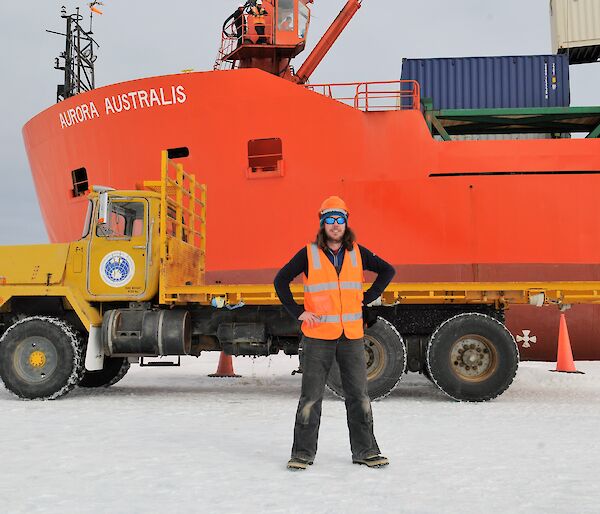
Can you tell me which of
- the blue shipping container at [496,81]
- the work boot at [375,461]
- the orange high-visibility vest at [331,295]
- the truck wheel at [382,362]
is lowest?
the work boot at [375,461]

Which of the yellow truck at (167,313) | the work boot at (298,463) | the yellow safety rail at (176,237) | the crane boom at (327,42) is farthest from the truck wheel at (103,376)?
the crane boom at (327,42)

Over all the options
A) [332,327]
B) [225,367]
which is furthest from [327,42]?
[332,327]

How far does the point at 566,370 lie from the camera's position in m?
9.81

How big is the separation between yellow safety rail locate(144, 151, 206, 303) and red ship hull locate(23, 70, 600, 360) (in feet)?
5.33

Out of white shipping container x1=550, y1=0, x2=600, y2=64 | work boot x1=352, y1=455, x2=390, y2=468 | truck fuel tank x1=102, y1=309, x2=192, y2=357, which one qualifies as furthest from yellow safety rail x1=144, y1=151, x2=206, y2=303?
white shipping container x1=550, y1=0, x2=600, y2=64

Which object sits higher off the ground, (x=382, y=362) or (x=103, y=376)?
(x=382, y=362)

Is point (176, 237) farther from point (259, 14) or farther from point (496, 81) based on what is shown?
point (496, 81)

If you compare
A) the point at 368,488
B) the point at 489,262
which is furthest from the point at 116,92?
the point at 368,488

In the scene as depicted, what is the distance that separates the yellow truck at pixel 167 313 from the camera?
25.0 ft

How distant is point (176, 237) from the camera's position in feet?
27.2

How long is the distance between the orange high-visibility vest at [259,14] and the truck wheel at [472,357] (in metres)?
9.19

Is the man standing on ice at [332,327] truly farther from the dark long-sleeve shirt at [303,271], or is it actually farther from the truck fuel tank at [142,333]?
the truck fuel tank at [142,333]

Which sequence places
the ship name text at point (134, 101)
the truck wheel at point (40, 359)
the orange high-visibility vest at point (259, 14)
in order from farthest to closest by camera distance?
the orange high-visibility vest at point (259, 14), the ship name text at point (134, 101), the truck wheel at point (40, 359)

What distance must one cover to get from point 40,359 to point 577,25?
576 inches
